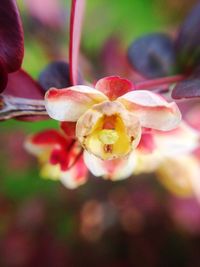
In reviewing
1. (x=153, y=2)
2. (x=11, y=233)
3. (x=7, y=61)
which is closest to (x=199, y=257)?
(x=11, y=233)

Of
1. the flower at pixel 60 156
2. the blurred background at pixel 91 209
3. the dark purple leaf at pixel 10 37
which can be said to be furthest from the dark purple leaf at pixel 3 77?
the blurred background at pixel 91 209

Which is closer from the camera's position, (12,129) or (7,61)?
(7,61)

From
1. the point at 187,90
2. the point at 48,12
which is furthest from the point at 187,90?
the point at 48,12

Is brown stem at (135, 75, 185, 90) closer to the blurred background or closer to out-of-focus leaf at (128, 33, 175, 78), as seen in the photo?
out-of-focus leaf at (128, 33, 175, 78)

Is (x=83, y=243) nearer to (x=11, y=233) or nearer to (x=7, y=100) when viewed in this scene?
(x=11, y=233)

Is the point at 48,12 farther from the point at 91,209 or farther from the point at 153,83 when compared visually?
the point at 153,83

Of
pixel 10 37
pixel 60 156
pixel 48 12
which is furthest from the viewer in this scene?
pixel 48 12
